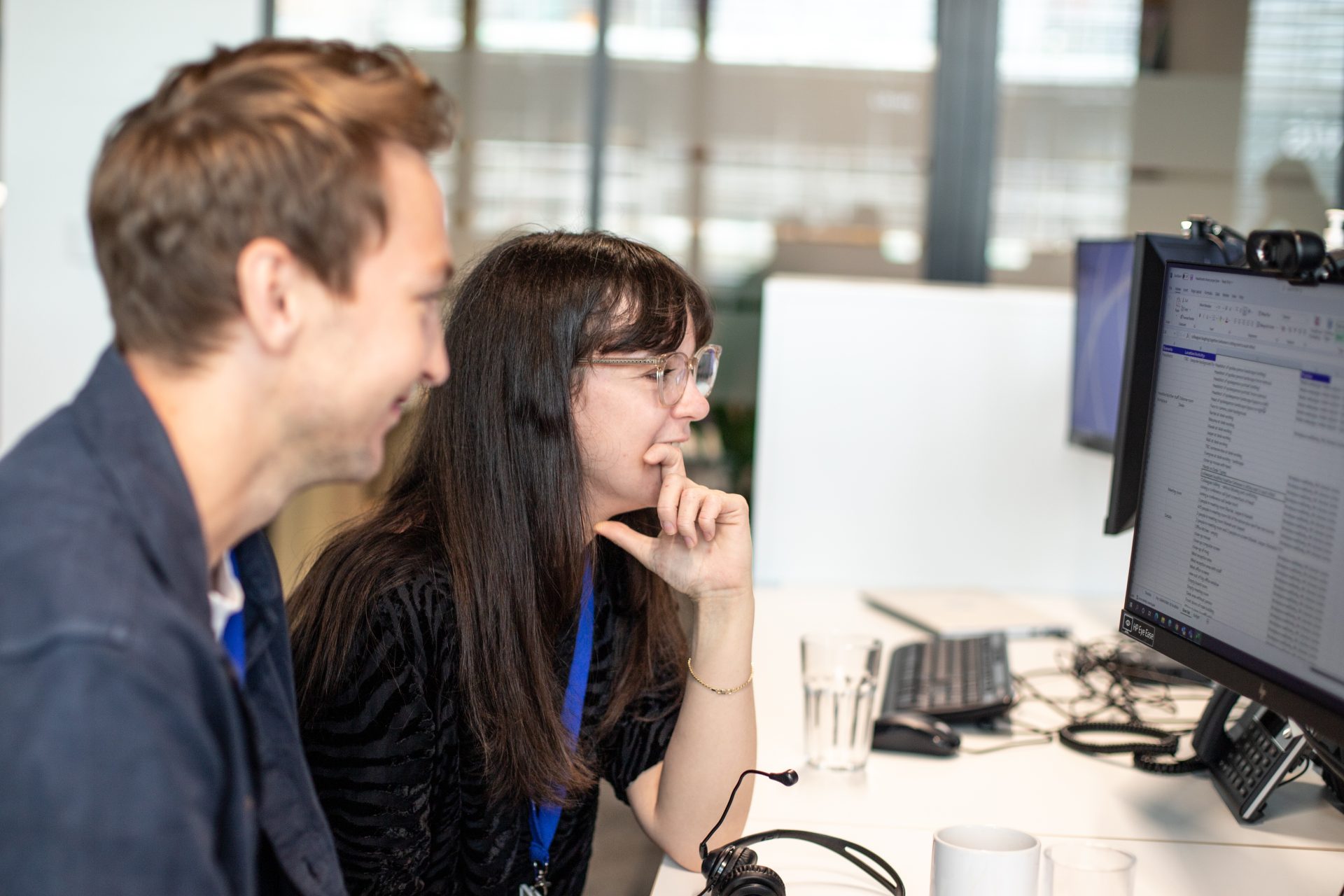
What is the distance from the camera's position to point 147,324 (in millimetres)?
717

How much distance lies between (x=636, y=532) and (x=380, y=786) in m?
0.37

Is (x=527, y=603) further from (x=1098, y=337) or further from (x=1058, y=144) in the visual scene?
(x=1058, y=144)

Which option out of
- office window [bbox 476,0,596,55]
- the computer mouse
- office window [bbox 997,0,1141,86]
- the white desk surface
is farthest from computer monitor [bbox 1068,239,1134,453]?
office window [bbox 476,0,596,55]

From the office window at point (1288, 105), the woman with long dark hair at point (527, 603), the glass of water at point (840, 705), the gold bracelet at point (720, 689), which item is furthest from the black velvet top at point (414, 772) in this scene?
the office window at point (1288, 105)

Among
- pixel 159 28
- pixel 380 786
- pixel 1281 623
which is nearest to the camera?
pixel 1281 623

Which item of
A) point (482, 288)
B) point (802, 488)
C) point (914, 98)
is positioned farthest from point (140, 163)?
point (914, 98)

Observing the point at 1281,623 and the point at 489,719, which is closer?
the point at 1281,623

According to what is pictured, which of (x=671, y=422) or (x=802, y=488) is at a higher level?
(x=671, y=422)

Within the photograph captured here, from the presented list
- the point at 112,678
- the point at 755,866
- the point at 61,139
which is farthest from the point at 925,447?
the point at 61,139

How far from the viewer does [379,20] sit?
3.55m

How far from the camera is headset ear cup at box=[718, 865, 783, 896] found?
97 centimetres

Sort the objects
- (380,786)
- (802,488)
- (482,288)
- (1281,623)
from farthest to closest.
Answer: (802,488), (482,288), (380,786), (1281,623)

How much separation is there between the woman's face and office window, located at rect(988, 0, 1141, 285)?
93.1 inches

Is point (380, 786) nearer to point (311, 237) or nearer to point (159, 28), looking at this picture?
point (311, 237)
